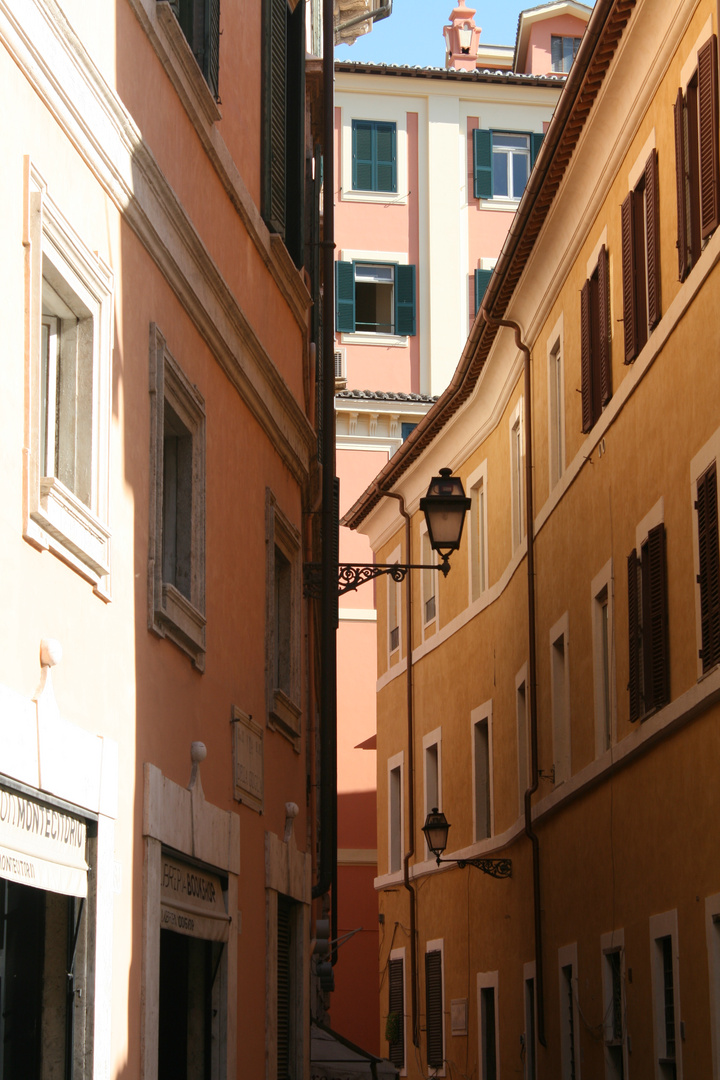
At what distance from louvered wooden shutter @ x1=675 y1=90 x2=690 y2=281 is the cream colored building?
0.03 m

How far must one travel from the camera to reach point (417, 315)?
33375 mm

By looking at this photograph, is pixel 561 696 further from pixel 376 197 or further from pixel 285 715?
pixel 376 197

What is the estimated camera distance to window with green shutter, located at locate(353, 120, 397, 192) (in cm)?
3391

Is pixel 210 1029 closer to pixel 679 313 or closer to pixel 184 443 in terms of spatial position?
pixel 184 443

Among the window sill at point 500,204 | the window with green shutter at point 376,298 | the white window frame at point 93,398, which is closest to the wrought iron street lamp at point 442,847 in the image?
the white window frame at point 93,398

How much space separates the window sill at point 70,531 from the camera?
6.76 m

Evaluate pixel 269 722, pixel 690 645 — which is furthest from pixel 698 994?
pixel 269 722

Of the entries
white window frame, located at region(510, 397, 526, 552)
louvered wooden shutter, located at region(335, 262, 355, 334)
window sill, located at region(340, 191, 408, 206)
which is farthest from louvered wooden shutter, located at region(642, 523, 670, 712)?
window sill, located at region(340, 191, 408, 206)

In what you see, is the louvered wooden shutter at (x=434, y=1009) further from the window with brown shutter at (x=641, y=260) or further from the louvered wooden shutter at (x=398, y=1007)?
the window with brown shutter at (x=641, y=260)

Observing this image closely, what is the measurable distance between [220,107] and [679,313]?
395cm

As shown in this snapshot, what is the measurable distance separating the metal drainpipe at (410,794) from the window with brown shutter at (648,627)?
36.8 ft

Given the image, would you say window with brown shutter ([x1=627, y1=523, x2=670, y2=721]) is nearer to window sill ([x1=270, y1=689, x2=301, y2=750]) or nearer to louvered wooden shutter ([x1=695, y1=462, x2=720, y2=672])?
louvered wooden shutter ([x1=695, y1=462, x2=720, y2=672])

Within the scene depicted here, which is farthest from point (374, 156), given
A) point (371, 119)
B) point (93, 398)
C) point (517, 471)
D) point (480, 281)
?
point (93, 398)

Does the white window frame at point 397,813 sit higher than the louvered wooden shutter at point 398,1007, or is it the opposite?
the white window frame at point 397,813
